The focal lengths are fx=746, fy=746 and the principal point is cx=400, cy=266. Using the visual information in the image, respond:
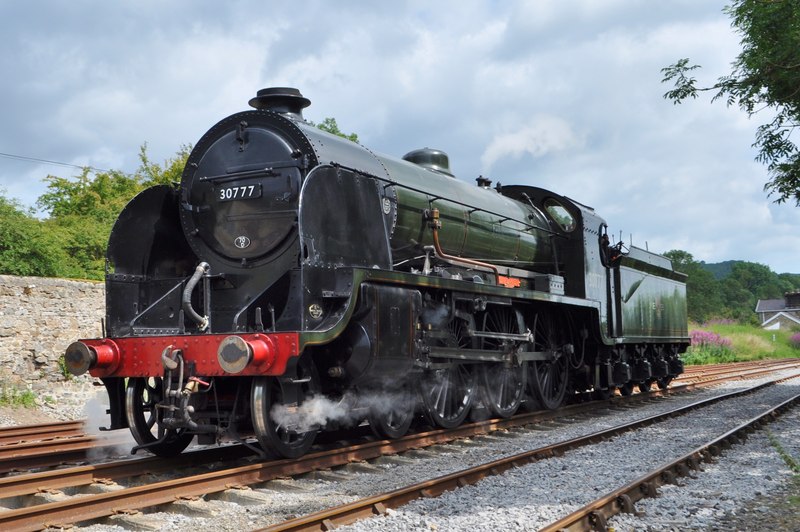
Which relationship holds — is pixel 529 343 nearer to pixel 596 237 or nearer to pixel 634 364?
pixel 596 237

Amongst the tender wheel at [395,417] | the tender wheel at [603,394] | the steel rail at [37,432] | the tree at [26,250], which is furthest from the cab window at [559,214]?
the tree at [26,250]

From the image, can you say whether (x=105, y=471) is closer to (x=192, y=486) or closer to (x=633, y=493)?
(x=192, y=486)

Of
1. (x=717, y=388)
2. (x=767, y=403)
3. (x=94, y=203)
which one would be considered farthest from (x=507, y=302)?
(x=94, y=203)

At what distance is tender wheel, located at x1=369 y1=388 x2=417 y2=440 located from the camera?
7.17 m

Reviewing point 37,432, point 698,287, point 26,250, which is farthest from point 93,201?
point 698,287

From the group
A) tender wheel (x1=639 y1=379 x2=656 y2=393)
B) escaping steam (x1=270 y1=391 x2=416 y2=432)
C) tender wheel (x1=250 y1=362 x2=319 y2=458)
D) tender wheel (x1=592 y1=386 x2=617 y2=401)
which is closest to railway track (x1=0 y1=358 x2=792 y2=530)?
tender wheel (x1=250 y1=362 x2=319 y2=458)

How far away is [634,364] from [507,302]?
561 cm

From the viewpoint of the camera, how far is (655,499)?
5.34m

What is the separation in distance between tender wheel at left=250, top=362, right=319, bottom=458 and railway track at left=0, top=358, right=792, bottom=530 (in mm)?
138

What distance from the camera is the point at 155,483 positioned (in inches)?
209

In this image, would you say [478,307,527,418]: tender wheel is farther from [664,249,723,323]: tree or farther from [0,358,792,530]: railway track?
[664,249,723,323]: tree

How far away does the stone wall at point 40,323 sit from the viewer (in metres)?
12.0

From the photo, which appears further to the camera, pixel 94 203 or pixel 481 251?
pixel 94 203

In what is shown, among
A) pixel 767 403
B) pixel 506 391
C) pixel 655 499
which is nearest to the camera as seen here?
pixel 655 499
